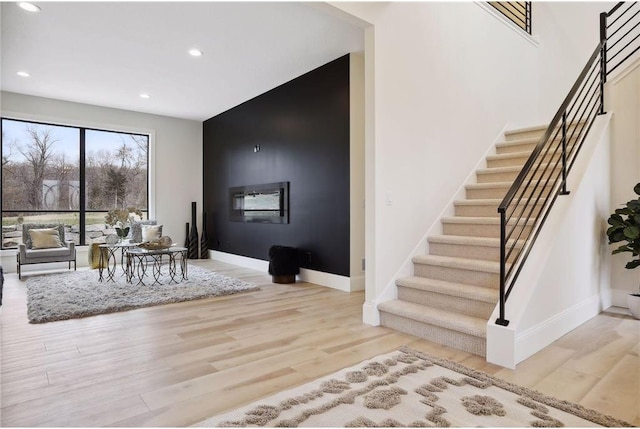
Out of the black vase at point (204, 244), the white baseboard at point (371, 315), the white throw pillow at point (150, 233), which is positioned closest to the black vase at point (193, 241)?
the black vase at point (204, 244)

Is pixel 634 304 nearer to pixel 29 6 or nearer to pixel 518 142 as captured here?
pixel 518 142

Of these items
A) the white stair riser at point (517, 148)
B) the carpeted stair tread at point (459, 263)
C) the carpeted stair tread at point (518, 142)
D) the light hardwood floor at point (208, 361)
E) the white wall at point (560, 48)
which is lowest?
the light hardwood floor at point (208, 361)

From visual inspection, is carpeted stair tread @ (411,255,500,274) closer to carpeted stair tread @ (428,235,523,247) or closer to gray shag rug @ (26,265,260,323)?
Result: carpeted stair tread @ (428,235,523,247)

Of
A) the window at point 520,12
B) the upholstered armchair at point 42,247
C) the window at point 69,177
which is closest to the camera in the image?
the upholstered armchair at point 42,247

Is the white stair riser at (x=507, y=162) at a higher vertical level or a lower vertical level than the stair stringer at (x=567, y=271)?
higher

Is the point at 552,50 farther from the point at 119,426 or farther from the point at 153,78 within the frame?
the point at 119,426

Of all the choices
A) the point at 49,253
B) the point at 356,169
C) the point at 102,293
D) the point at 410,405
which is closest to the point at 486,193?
the point at 356,169

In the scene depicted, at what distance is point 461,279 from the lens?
317 cm

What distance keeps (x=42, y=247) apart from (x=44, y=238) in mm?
141

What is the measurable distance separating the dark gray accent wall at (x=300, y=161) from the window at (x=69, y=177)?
188 cm

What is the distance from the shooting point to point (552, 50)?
5738 mm

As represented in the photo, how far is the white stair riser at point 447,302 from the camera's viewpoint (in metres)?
2.79

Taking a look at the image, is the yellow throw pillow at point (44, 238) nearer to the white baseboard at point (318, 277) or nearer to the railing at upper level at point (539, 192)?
the white baseboard at point (318, 277)

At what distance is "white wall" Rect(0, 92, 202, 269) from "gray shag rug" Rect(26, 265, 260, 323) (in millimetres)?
2035
